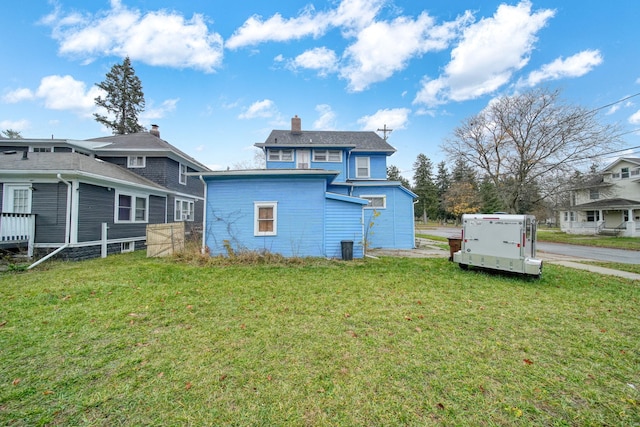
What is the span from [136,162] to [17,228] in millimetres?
6656

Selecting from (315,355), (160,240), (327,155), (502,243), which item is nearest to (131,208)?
(160,240)

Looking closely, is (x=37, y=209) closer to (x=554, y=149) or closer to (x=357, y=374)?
(x=357, y=374)

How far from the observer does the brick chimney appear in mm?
17766

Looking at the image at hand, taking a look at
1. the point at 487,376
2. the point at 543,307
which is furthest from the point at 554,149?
the point at 487,376

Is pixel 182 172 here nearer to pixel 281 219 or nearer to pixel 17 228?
pixel 17 228

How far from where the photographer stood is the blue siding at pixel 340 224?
959 cm

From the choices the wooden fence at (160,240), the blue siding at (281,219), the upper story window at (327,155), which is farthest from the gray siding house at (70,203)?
the upper story window at (327,155)

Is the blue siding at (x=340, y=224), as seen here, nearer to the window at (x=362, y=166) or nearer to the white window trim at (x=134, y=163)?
the window at (x=362, y=166)

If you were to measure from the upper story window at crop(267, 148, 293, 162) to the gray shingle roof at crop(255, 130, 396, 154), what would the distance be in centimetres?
51

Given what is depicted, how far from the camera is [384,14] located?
39.1 ft

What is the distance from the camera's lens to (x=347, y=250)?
9.40m

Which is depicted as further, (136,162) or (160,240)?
(136,162)

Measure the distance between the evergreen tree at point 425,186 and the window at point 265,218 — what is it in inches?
1832

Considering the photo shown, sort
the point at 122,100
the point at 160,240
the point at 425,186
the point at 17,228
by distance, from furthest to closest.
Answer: the point at 425,186 → the point at 122,100 → the point at 160,240 → the point at 17,228
